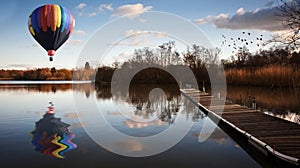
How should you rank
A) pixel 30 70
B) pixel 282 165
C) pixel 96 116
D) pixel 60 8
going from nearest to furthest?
1. pixel 282 165
2. pixel 96 116
3. pixel 60 8
4. pixel 30 70

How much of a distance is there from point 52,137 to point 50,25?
7.49 meters

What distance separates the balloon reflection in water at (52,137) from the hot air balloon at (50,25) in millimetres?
5318

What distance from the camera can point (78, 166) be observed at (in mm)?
4305

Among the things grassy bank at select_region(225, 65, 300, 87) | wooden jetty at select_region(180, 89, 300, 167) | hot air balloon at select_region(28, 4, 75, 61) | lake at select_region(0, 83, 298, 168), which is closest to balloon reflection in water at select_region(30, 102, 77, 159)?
lake at select_region(0, 83, 298, 168)

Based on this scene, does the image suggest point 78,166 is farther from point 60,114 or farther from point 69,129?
point 60,114

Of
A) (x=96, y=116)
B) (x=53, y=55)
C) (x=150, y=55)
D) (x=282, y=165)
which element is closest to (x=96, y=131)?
(x=96, y=116)

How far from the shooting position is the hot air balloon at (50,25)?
12.4m

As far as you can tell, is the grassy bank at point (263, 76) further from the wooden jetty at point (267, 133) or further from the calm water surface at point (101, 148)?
the calm water surface at point (101, 148)

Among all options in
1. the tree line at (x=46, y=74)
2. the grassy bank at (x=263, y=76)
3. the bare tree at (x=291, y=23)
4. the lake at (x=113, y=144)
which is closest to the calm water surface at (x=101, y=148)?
the lake at (x=113, y=144)

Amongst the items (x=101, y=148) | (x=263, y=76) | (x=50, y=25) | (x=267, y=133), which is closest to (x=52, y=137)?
(x=101, y=148)

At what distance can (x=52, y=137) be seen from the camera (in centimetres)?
633

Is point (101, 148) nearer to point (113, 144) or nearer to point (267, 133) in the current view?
point (113, 144)

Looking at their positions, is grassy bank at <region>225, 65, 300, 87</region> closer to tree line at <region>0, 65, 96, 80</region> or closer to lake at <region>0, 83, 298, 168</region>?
lake at <region>0, 83, 298, 168</region>

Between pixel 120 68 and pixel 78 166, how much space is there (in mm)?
35408
